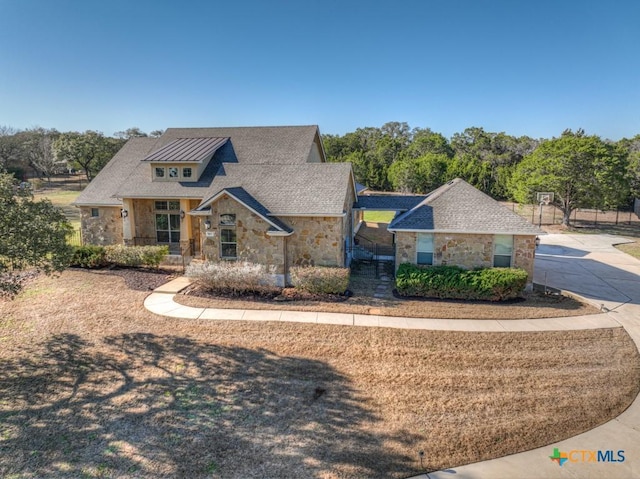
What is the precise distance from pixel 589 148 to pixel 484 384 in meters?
28.5

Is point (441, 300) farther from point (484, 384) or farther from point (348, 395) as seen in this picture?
point (348, 395)

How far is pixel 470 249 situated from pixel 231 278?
9.34 metres

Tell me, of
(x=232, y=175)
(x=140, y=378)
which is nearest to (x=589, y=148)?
(x=232, y=175)

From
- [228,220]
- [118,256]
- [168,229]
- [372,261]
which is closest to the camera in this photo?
[228,220]

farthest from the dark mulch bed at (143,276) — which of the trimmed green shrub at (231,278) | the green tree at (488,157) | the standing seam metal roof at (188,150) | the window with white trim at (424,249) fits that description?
the green tree at (488,157)

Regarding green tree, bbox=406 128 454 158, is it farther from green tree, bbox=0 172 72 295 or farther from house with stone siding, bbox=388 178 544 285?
green tree, bbox=0 172 72 295

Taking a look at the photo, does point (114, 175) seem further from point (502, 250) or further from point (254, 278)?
point (502, 250)

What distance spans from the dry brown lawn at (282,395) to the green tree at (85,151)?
1948 inches

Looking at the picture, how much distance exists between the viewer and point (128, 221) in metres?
20.2

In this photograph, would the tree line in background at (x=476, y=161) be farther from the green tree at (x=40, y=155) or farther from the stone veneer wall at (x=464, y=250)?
the stone veneer wall at (x=464, y=250)

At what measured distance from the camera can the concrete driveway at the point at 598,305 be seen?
6.63 m

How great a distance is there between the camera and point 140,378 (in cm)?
938

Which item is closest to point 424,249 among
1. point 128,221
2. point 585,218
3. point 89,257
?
point 128,221

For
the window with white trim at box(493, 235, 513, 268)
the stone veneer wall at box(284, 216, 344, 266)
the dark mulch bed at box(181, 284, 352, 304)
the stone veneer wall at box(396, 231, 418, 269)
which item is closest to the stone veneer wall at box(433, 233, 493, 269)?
the window with white trim at box(493, 235, 513, 268)
